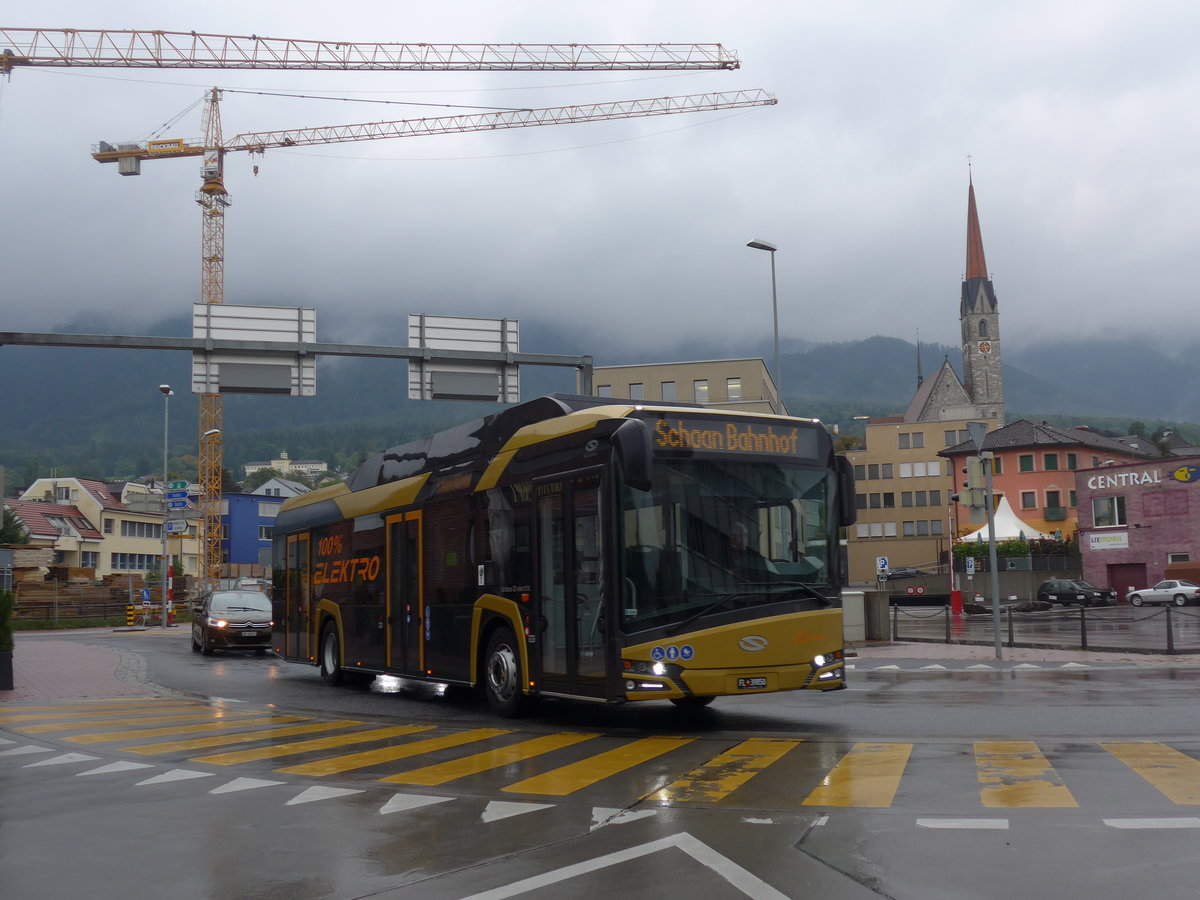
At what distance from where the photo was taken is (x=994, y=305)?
163500 mm

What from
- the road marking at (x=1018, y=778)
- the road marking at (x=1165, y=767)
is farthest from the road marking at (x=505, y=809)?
the road marking at (x=1165, y=767)

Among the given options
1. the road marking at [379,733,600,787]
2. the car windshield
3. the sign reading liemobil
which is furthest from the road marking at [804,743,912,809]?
the car windshield

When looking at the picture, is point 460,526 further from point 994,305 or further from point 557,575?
point 994,305

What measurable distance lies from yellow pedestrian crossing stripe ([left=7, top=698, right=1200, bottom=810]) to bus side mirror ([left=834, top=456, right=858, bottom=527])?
8.21ft

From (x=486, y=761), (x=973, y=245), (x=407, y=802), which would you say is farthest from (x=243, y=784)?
(x=973, y=245)

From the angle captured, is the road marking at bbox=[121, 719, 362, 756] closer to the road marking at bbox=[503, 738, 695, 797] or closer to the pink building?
the road marking at bbox=[503, 738, 695, 797]

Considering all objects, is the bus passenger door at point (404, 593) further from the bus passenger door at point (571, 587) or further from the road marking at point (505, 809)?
the road marking at point (505, 809)

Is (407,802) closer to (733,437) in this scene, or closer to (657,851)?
(657,851)

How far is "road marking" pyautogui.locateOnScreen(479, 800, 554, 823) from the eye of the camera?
7.62 m

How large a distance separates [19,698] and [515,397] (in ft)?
34.8

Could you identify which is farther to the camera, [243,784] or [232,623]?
[232,623]

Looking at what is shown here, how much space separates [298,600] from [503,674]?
8315mm

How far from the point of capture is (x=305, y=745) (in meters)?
11.6

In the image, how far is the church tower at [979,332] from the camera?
15912cm
